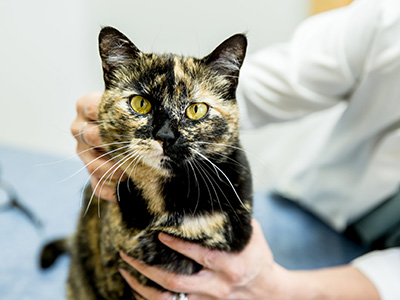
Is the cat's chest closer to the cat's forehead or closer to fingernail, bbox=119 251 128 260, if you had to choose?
fingernail, bbox=119 251 128 260

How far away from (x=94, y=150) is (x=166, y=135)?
198 millimetres

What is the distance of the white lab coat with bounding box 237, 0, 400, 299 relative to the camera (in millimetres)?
742

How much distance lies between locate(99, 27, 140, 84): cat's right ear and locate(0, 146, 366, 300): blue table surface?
1.33 ft

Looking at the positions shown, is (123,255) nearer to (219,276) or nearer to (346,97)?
(219,276)

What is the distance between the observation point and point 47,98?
111cm

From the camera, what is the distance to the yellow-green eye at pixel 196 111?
0.43 m

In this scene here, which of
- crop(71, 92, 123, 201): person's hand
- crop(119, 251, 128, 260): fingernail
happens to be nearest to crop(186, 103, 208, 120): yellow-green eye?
crop(71, 92, 123, 201): person's hand

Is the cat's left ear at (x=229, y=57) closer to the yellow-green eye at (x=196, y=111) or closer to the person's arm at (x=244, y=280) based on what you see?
the yellow-green eye at (x=196, y=111)

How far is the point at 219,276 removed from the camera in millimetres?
565

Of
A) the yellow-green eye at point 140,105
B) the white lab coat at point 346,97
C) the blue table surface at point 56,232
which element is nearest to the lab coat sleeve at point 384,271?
the white lab coat at point 346,97

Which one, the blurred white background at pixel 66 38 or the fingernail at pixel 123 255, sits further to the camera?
the blurred white background at pixel 66 38

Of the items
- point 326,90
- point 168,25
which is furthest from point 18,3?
point 326,90

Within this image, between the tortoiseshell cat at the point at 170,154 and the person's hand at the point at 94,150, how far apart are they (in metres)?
0.02

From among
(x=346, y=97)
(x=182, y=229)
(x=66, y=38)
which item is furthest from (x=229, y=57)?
(x=66, y=38)
